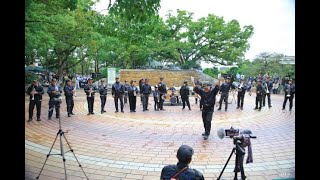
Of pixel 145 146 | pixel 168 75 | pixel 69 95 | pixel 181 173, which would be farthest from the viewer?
pixel 168 75

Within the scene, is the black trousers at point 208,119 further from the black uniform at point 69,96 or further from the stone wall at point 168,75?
the stone wall at point 168,75

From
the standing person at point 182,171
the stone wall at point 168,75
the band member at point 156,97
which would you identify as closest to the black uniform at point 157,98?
the band member at point 156,97

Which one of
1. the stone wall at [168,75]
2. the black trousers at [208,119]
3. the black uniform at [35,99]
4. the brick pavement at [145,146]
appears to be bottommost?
the brick pavement at [145,146]

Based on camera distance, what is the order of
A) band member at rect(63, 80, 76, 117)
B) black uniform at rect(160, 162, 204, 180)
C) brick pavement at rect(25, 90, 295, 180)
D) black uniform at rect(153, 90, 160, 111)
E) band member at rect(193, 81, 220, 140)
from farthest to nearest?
black uniform at rect(153, 90, 160, 111)
band member at rect(63, 80, 76, 117)
band member at rect(193, 81, 220, 140)
brick pavement at rect(25, 90, 295, 180)
black uniform at rect(160, 162, 204, 180)

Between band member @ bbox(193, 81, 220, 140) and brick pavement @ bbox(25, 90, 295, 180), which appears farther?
band member @ bbox(193, 81, 220, 140)

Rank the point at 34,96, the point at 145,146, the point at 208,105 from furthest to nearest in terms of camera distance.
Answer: the point at 34,96 → the point at 208,105 → the point at 145,146

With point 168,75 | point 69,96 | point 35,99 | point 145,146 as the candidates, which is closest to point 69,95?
point 69,96

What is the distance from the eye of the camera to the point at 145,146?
685 centimetres

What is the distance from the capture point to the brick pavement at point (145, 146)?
5105 millimetres

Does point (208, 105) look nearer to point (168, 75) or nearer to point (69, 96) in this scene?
point (69, 96)

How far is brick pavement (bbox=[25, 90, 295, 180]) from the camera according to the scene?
511 centimetres

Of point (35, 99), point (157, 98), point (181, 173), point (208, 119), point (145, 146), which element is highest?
point (35, 99)

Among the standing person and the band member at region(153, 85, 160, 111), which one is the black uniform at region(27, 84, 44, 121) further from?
the standing person

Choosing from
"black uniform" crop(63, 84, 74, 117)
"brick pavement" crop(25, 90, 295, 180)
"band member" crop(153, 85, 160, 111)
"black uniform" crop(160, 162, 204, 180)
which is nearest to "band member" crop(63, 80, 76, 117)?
"black uniform" crop(63, 84, 74, 117)
